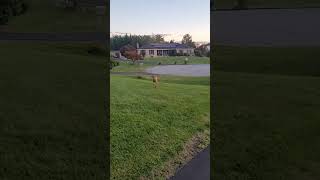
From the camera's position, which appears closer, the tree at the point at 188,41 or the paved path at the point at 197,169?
the tree at the point at 188,41

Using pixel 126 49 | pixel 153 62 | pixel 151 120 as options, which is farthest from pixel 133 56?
pixel 151 120

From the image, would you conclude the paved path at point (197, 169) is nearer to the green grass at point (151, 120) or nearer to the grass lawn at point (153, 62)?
the green grass at point (151, 120)

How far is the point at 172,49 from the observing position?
304 centimetres

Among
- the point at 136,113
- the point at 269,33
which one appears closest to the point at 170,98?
the point at 136,113

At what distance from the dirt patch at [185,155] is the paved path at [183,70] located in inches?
32.9

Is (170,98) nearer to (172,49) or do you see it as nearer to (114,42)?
(172,49)
